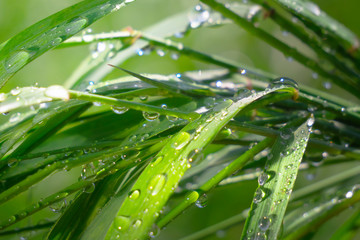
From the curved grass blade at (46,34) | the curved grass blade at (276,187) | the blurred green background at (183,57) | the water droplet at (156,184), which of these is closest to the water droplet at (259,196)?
the curved grass blade at (276,187)

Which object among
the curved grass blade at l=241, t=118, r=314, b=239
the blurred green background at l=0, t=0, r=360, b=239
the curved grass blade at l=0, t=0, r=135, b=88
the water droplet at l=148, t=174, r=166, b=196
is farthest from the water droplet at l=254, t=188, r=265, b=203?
the blurred green background at l=0, t=0, r=360, b=239

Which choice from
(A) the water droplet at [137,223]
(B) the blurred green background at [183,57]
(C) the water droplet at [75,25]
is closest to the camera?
(A) the water droplet at [137,223]

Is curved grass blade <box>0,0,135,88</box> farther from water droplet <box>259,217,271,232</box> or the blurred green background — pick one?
the blurred green background

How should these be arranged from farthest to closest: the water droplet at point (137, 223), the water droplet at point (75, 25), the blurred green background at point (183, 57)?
the blurred green background at point (183, 57)
the water droplet at point (75, 25)
the water droplet at point (137, 223)

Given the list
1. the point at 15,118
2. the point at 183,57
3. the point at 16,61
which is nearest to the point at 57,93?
the point at 16,61

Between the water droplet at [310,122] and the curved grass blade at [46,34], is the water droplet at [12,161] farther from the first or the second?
the water droplet at [310,122]

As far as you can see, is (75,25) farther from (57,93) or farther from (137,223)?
(137,223)
